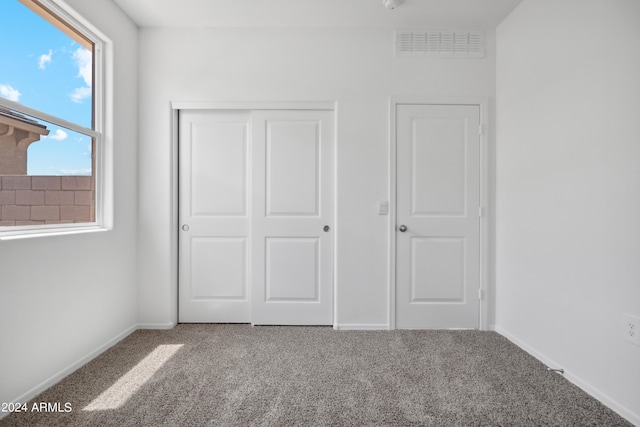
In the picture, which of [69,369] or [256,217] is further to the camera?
[256,217]

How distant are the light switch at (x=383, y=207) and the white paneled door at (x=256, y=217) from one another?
1.47 ft

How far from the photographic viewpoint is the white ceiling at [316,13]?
2361 millimetres

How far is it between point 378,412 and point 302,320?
127 cm

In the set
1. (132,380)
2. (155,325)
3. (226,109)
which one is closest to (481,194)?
(226,109)

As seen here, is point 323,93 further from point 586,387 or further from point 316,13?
point 586,387

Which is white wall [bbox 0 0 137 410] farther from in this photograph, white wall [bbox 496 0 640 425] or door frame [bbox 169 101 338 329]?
white wall [bbox 496 0 640 425]

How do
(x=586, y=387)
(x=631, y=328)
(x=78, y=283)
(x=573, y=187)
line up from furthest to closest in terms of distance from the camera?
(x=78, y=283)
(x=573, y=187)
(x=586, y=387)
(x=631, y=328)

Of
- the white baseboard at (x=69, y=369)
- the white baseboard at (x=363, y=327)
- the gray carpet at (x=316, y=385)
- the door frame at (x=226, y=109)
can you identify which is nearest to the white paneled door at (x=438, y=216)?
the white baseboard at (x=363, y=327)

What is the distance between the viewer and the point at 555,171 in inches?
80.7

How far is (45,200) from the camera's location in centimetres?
185

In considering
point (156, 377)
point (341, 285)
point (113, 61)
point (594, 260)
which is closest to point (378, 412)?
point (341, 285)

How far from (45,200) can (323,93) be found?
84.7 inches

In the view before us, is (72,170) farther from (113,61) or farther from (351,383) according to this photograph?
(351,383)

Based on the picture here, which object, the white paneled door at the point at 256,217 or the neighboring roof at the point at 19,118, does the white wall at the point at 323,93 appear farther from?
the neighboring roof at the point at 19,118
